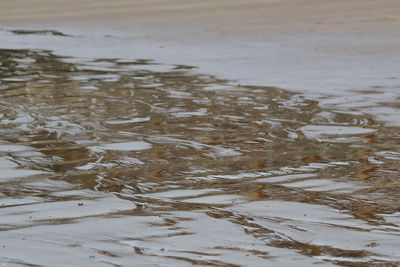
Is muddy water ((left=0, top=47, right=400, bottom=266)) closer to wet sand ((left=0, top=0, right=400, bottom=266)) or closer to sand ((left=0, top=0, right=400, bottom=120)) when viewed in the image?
wet sand ((left=0, top=0, right=400, bottom=266))

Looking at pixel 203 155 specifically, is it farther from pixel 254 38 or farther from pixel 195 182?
pixel 254 38

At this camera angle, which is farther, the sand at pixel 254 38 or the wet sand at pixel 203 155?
the sand at pixel 254 38

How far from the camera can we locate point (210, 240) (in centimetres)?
446

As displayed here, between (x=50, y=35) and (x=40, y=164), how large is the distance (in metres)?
12.9

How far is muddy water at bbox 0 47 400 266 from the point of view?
4.33 meters

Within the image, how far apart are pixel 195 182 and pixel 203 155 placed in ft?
2.72

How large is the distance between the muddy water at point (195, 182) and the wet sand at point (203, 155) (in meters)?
0.01

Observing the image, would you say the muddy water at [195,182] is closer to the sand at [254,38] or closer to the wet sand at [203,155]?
the wet sand at [203,155]

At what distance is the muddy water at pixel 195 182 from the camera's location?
171 inches

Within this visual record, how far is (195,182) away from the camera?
18.6 feet

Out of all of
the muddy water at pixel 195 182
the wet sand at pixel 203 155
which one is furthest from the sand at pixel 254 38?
the muddy water at pixel 195 182

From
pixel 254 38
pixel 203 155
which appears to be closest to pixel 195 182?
pixel 203 155

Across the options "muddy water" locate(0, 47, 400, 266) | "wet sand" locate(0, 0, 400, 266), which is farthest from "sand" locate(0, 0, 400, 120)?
"muddy water" locate(0, 47, 400, 266)

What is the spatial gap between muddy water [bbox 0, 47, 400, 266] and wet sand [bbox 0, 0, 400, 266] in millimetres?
13
